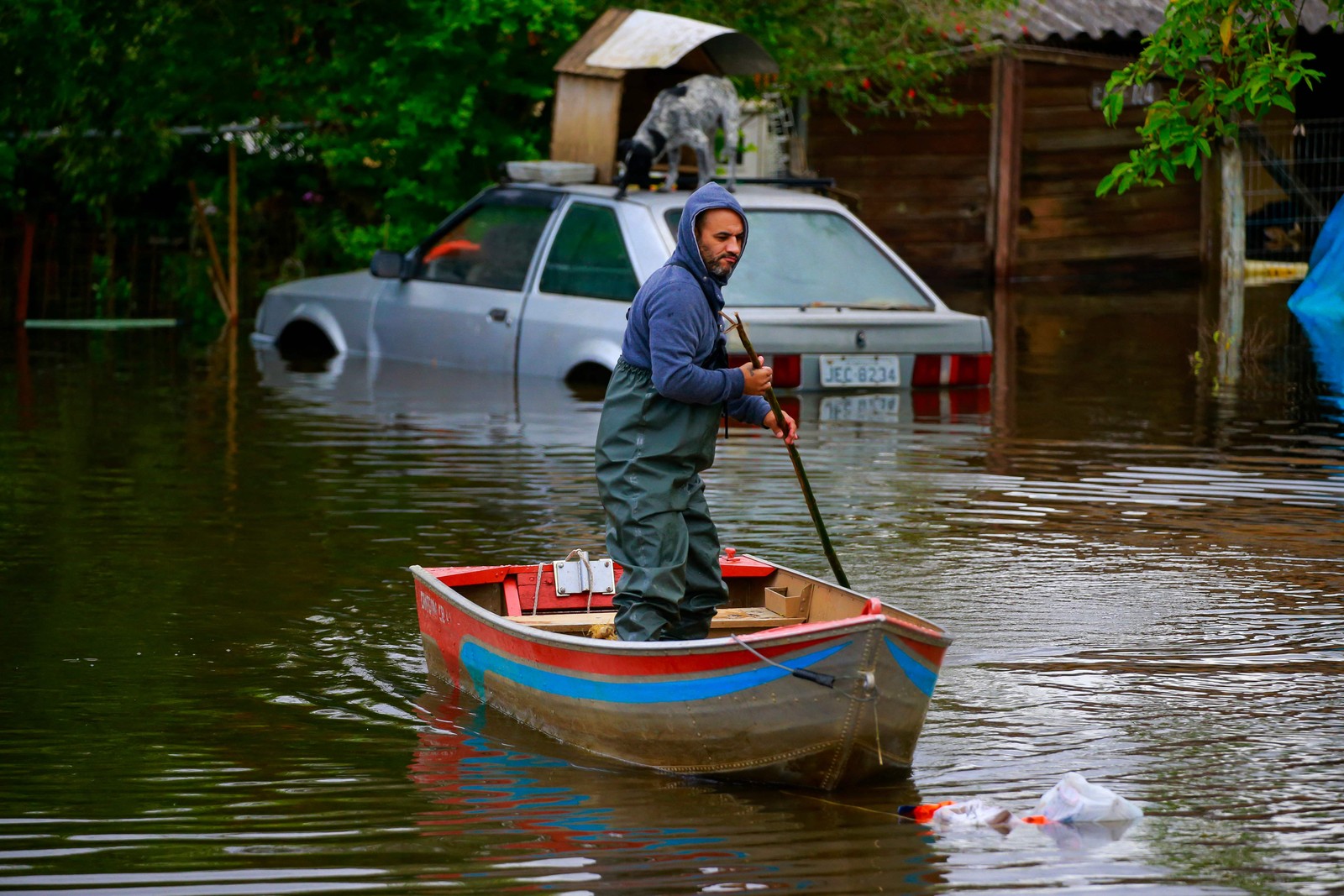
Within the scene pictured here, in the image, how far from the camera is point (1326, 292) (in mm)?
18047

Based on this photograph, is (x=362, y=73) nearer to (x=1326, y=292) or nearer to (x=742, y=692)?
(x=1326, y=292)

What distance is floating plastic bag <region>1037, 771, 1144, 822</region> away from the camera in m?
5.22

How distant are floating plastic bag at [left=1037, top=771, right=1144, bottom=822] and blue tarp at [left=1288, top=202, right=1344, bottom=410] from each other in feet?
39.2

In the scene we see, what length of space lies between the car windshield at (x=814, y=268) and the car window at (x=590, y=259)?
39cm

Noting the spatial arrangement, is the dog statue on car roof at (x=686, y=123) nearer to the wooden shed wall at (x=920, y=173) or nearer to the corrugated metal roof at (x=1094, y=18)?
the corrugated metal roof at (x=1094, y=18)

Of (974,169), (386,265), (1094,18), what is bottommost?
(386,265)

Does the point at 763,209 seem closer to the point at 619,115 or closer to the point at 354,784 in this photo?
the point at 619,115

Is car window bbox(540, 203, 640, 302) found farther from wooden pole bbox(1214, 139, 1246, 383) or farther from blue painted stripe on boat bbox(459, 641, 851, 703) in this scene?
wooden pole bbox(1214, 139, 1246, 383)

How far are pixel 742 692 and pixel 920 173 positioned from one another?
17.8 m

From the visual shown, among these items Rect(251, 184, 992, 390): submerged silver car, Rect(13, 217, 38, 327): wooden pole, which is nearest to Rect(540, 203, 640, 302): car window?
Rect(251, 184, 992, 390): submerged silver car

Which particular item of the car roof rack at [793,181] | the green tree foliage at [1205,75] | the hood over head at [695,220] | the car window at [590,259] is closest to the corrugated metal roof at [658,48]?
the car roof rack at [793,181]

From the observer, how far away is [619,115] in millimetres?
15680

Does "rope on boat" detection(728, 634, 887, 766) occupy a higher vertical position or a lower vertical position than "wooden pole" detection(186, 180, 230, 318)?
lower

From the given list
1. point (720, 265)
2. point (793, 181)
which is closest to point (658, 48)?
point (793, 181)
